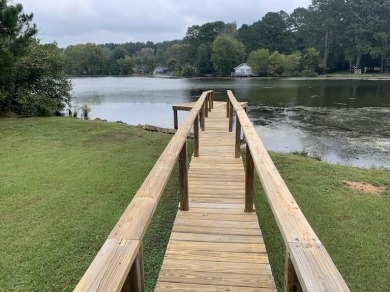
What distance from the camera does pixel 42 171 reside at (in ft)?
20.4

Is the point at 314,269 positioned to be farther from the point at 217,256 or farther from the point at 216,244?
the point at 216,244

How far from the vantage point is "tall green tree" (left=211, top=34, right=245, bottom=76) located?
64.6 m

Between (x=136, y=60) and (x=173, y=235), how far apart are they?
323 feet

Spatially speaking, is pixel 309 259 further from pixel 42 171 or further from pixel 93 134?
pixel 93 134

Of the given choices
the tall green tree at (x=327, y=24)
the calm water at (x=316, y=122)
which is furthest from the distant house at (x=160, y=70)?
the calm water at (x=316, y=122)

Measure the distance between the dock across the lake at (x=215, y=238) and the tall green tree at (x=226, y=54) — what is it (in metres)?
61.8

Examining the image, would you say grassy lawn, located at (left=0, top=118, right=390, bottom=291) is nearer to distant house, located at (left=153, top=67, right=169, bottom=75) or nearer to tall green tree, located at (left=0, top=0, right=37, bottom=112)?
tall green tree, located at (left=0, top=0, right=37, bottom=112)

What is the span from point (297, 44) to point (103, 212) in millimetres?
72254

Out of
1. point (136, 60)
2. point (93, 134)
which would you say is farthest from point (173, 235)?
point (136, 60)

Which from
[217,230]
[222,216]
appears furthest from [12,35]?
[217,230]

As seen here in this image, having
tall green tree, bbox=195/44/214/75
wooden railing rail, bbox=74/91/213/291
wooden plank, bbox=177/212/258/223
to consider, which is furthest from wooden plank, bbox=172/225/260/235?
tall green tree, bbox=195/44/214/75

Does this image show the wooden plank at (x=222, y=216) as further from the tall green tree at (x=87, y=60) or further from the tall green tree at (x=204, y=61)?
the tall green tree at (x=87, y=60)

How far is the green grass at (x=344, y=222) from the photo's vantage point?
3.36 meters

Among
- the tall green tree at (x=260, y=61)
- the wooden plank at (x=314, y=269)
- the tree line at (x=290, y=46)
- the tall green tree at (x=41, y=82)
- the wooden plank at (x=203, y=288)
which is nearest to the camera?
the wooden plank at (x=314, y=269)
